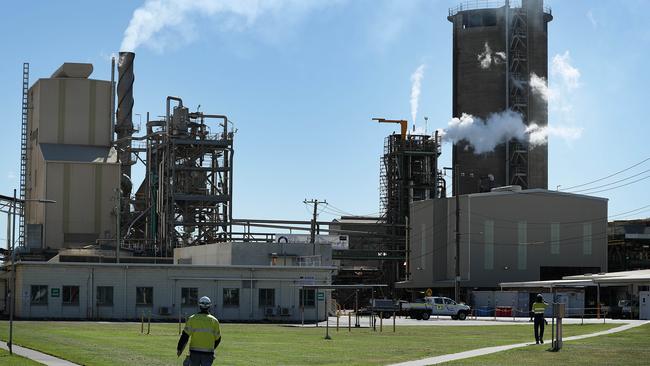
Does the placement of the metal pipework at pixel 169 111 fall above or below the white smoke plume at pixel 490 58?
below

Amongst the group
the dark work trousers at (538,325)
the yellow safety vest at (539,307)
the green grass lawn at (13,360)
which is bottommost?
the green grass lawn at (13,360)

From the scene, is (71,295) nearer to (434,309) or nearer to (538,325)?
(434,309)

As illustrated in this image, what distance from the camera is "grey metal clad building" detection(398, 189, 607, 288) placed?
9738 cm

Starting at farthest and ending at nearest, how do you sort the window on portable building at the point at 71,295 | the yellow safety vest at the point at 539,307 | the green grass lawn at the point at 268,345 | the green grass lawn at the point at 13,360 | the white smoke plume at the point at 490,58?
1. the white smoke plume at the point at 490,58
2. the window on portable building at the point at 71,295
3. the yellow safety vest at the point at 539,307
4. the green grass lawn at the point at 268,345
5. the green grass lawn at the point at 13,360

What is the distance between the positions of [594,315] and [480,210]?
2004 cm

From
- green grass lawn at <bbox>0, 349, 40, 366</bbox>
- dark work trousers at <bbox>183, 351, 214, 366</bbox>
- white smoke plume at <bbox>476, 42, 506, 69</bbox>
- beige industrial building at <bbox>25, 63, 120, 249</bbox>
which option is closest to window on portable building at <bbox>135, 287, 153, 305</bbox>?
beige industrial building at <bbox>25, 63, 120, 249</bbox>

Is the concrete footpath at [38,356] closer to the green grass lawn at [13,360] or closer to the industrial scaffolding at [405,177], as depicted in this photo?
the green grass lawn at [13,360]

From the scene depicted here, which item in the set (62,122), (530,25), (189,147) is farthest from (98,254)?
(530,25)

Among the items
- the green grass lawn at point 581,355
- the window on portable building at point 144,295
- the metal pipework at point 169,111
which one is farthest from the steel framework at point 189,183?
the green grass lawn at point 581,355

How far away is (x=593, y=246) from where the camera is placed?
99.2 meters

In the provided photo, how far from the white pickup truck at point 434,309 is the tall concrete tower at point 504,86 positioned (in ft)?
122

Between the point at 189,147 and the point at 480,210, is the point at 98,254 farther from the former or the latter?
the point at 480,210

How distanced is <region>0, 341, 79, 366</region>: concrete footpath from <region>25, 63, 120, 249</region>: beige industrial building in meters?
62.3

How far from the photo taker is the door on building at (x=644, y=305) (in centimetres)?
7294
